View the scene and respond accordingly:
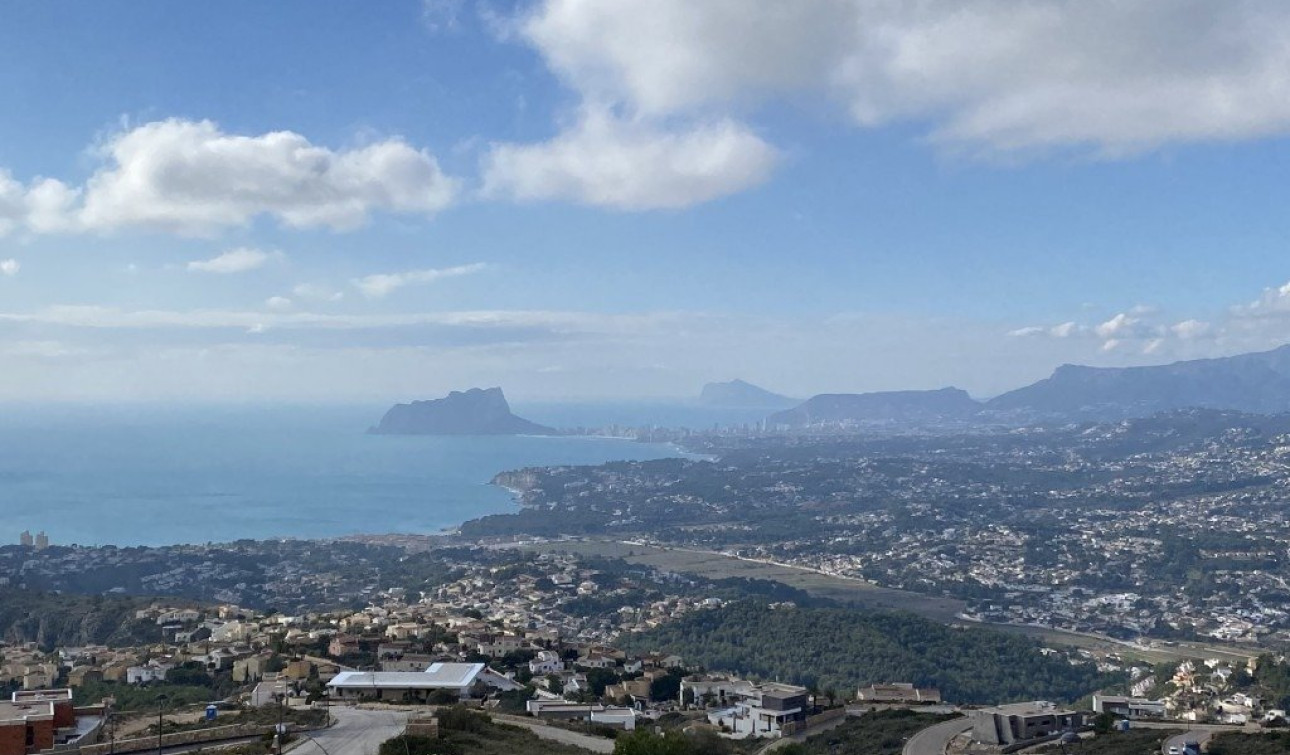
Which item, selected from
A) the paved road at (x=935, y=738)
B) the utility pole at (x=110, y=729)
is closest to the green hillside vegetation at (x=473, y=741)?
the utility pole at (x=110, y=729)

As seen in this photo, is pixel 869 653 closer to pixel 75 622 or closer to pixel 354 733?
pixel 354 733

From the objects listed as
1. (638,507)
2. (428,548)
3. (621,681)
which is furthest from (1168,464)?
(621,681)

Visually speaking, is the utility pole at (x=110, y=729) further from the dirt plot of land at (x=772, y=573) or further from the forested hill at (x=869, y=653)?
the dirt plot of land at (x=772, y=573)

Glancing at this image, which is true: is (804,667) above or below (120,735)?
below

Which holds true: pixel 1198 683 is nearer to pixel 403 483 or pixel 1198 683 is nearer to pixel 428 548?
pixel 428 548

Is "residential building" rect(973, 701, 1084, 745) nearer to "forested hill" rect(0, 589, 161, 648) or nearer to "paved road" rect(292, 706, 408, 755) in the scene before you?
"paved road" rect(292, 706, 408, 755)

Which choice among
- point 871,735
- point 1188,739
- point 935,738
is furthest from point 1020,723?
point 1188,739
